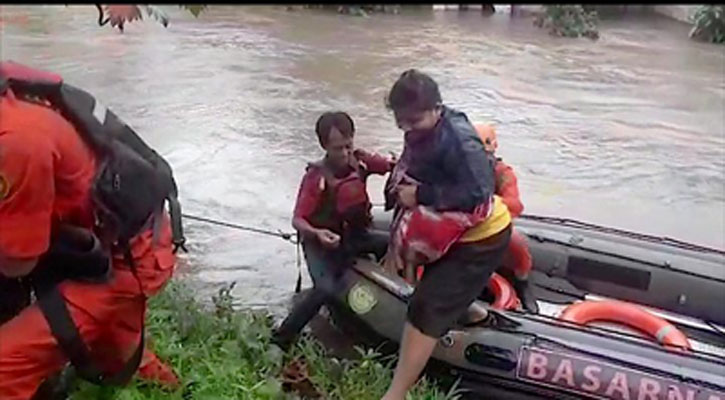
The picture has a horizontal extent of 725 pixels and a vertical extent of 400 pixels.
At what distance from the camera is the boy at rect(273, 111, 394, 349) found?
4.87m

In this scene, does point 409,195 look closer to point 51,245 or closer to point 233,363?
point 233,363

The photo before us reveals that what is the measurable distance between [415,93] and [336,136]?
→ 3.14 ft

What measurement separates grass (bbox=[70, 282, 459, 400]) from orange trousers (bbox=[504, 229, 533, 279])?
1.04 metres

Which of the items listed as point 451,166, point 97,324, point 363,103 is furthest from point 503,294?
point 363,103

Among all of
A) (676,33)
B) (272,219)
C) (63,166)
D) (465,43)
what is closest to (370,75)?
(465,43)

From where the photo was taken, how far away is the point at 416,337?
4.31 meters

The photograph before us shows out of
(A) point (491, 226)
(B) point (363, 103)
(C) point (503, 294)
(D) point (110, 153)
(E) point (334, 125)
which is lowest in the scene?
(B) point (363, 103)

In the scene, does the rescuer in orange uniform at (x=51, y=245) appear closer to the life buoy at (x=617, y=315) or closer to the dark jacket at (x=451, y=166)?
the dark jacket at (x=451, y=166)

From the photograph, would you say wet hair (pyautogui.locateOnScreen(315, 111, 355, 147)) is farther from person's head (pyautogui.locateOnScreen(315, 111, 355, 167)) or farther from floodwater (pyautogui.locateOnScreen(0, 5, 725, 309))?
floodwater (pyautogui.locateOnScreen(0, 5, 725, 309))

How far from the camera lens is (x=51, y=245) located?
10.8 feet

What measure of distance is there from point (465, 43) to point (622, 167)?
331 inches

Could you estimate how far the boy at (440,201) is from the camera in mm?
4004

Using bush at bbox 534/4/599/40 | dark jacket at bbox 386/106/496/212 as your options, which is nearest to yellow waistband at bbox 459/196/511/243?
dark jacket at bbox 386/106/496/212

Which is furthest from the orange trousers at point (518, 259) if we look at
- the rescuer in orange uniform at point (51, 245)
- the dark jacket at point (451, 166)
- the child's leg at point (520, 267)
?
the rescuer in orange uniform at point (51, 245)
